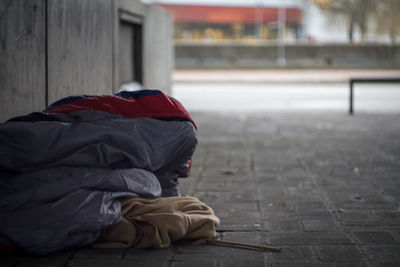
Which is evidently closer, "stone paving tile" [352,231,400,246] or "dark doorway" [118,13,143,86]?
"stone paving tile" [352,231,400,246]

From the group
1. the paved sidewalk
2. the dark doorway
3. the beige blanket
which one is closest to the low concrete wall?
the dark doorway

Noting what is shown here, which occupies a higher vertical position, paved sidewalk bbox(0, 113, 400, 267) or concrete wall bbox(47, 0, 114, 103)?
concrete wall bbox(47, 0, 114, 103)

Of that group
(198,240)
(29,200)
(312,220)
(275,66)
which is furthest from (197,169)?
(275,66)

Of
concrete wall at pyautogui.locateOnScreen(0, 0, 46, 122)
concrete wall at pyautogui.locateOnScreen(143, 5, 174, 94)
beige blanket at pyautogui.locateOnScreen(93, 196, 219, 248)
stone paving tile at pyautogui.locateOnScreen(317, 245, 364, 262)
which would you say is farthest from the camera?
concrete wall at pyautogui.locateOnScreen(143, 5, 174, 94)

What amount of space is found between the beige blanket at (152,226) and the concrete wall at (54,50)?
1072mm

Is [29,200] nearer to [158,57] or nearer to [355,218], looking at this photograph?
[355,218]

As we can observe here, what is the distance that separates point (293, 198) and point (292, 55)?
2773cm

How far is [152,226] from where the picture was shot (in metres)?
3.47

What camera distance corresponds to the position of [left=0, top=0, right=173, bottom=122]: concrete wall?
13.1 feet

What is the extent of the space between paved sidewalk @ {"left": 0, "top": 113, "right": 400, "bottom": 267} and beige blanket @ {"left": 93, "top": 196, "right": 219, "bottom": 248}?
0.06 meters

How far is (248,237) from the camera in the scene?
372 centimetres

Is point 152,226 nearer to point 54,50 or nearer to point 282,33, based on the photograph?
point 54,50

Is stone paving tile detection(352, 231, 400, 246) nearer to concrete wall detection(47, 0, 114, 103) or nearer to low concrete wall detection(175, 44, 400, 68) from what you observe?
concrete wall detection(47, 0, 114, 103)

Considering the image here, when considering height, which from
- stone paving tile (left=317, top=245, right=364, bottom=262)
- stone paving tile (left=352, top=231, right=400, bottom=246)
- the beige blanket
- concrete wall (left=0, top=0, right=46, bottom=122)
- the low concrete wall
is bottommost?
stone paving tile (left=317, top=245, right=364, bottom=262)
